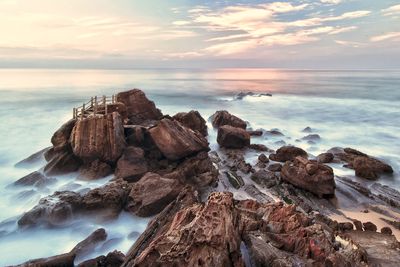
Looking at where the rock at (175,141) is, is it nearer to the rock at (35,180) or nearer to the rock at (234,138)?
the rock at (234,138)

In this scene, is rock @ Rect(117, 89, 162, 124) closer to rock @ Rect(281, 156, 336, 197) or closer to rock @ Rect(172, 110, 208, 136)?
rock @ Rect(172, 110, 208, 136)

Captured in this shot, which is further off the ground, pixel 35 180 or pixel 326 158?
pixel 326 158

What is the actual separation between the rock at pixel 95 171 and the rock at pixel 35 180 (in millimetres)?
1847

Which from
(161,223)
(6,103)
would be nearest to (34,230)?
(161,223)

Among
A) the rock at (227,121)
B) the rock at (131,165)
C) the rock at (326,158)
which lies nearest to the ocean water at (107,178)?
the rock at (131,165)

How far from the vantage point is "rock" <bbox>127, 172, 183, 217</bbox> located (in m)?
16.9

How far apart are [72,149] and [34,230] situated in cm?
799

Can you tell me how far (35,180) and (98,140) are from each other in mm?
4582

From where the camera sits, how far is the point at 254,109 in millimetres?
58531

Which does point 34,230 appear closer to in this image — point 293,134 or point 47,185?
point 47,185

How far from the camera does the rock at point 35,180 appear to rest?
21.2m

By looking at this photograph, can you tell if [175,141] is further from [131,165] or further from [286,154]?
[286,154]

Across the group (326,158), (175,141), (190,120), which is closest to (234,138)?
(190,120)

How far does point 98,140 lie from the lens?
22.2 m
